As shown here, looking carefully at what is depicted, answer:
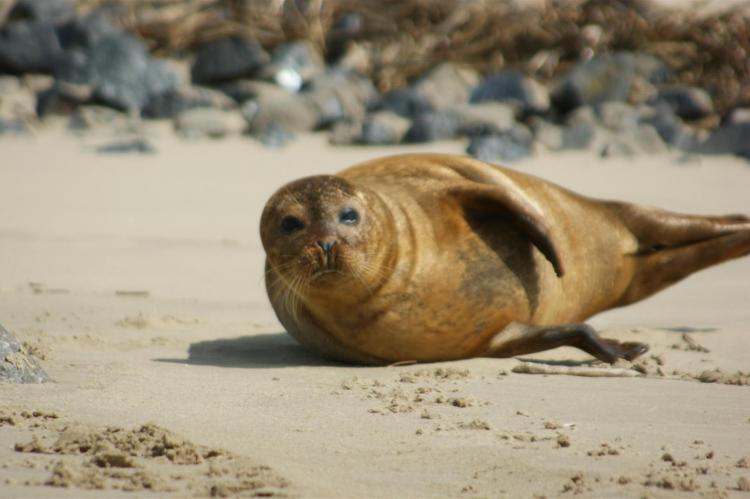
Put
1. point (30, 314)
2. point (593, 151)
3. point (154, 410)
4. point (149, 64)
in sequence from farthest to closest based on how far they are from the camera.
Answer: point (149, 64) → point (593, 151) → point (30, 314) → point (154, 410)

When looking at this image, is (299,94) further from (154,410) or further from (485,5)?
(154,410)

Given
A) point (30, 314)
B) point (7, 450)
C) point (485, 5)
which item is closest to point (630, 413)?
point (7, 450)

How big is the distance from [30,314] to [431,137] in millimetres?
4895

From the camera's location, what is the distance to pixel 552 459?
346 centimetres

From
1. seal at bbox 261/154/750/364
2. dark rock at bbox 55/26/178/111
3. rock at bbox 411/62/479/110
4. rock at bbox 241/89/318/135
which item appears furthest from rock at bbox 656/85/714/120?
seal at bbox 261/154/750/364

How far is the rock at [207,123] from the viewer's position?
408 inches

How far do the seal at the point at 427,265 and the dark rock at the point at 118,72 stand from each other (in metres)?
6.24

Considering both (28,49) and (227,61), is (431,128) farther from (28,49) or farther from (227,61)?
(28,49)

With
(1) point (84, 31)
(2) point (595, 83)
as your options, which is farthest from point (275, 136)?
(1) point (84, 31)

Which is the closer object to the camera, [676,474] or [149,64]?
[676,474]

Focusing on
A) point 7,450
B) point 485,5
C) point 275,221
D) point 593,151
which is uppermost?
point 485,5

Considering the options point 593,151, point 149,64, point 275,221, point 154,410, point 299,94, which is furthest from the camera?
point 149,64

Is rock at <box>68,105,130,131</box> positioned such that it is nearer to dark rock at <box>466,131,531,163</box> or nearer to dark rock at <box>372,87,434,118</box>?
dark rock at <box>372,87,434,118</box>

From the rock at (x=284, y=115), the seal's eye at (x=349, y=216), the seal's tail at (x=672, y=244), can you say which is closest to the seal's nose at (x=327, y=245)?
the seal's eye at (x=349, y=216)
